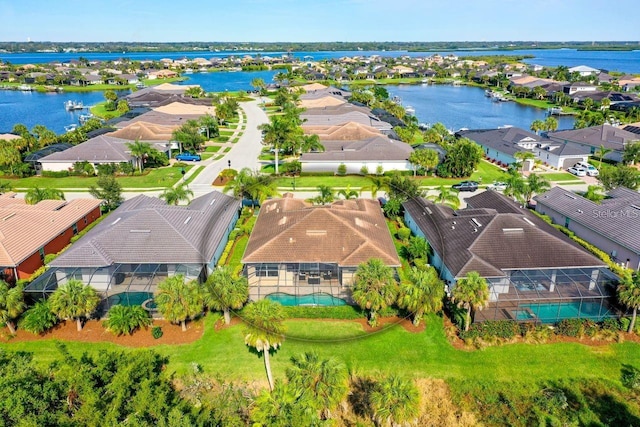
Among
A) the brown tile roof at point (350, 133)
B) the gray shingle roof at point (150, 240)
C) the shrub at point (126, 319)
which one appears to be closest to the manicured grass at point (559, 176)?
the brown tile roof at point (350, 133)

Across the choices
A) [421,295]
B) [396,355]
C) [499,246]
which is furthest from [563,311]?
[396,355]

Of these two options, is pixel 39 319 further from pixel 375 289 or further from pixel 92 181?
pixel 92 181

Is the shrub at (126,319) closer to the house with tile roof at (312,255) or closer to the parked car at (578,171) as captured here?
the house with tile roof at (312,255)

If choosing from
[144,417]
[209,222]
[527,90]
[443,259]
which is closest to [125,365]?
[144,417]

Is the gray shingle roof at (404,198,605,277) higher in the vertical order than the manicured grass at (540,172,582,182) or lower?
higher

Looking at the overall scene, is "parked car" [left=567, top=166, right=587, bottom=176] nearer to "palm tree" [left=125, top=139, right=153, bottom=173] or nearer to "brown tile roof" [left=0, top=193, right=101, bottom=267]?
"palm tree" [left=125, top=139, right=153, bottom=173]

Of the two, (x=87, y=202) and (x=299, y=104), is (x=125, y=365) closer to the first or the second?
(x=87, y=202)

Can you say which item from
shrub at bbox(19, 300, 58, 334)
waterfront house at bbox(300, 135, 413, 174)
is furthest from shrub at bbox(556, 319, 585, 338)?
waterfront house at bbox(300, 135, 413, 174)
